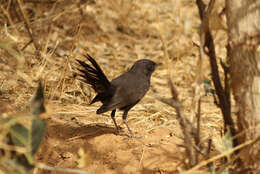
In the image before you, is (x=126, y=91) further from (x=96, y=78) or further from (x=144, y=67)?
(x=144, y=67)

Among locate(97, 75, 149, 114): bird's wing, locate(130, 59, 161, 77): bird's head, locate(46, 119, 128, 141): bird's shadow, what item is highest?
locate(130, 59, 161, 77): bird's head

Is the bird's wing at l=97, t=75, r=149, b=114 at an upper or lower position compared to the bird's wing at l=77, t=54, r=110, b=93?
lower

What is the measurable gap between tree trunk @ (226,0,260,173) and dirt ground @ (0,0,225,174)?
0.36 metres

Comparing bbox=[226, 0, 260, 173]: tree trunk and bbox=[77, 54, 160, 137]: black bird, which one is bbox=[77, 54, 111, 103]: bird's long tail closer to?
bbox=[77, 54, 160, 137]: black bird

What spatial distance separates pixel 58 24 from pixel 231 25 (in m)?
5.79

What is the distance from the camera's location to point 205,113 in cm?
511

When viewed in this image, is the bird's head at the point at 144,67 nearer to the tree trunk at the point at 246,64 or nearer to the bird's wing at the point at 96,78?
the bird's wing at the point at 96,78

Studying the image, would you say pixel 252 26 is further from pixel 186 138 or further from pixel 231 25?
pixel 186 138

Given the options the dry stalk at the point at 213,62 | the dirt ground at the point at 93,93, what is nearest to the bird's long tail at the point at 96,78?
the dirt ground at the point at 93,93

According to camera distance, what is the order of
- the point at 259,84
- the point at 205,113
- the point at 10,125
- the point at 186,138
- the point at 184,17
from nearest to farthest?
the point at 10,125 < the point at 186,138 < the point at 259,84 < the point at 205,113 < the point at 184,17

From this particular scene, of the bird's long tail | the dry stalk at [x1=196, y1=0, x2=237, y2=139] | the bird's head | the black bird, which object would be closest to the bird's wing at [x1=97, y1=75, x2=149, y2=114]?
the black bird

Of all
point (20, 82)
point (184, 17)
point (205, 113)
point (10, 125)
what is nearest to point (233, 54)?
point (10, 125)

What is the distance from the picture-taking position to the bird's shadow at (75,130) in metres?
4.04

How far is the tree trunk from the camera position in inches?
95.0
